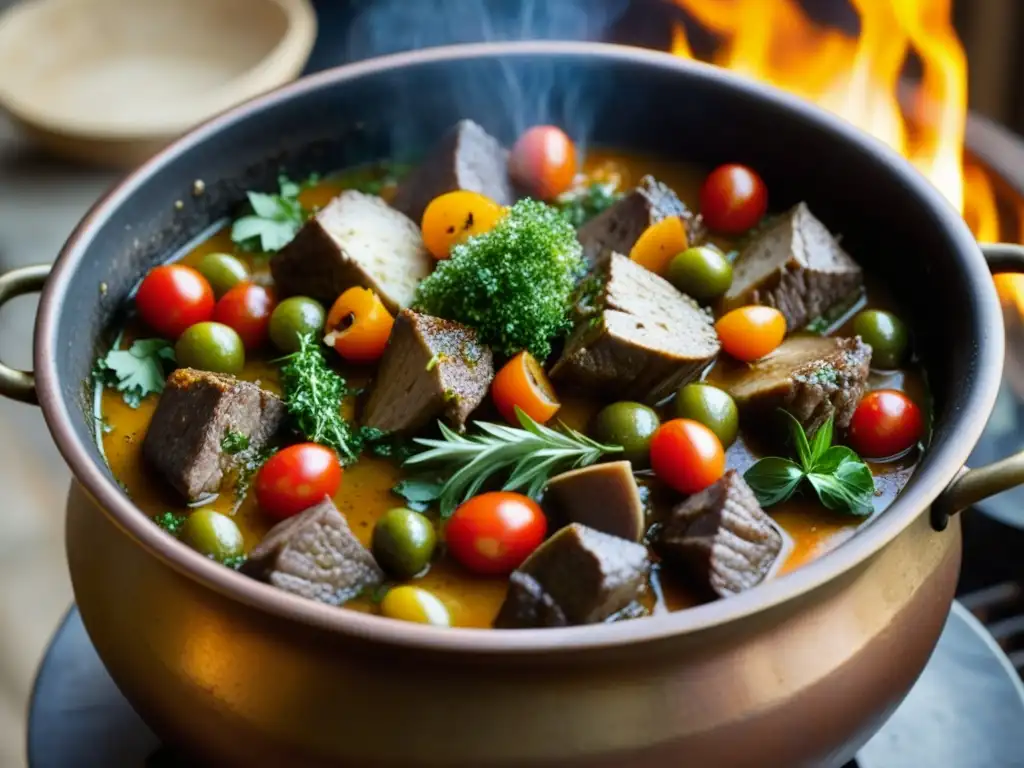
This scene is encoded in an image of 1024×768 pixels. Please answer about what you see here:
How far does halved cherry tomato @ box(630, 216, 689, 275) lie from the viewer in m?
2.33

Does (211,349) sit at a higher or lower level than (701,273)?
lower

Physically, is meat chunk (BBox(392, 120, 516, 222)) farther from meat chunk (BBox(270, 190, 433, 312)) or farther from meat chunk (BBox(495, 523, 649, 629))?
meat chunk (BBox(495, 523, 649, 629))

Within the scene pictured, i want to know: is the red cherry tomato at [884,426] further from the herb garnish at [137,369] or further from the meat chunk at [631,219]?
the herb garnish at [137,369]

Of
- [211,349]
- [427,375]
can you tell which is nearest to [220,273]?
[211,349]

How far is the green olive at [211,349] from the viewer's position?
2.19 metres

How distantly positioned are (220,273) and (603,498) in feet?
3.32

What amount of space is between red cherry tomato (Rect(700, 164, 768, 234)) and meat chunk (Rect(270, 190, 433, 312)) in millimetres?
628

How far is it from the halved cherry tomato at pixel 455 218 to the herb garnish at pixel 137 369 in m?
0.56

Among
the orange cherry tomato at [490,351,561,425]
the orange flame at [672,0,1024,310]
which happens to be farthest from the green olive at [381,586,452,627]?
the orange flame at [672,0,1024,310]

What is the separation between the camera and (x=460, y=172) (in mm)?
2426

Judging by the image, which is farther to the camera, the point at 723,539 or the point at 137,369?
the point at 137,369

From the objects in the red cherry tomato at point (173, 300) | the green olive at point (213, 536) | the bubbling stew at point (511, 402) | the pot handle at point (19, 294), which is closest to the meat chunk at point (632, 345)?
the bubbling stew at point (511, 402)

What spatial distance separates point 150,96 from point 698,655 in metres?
3.66

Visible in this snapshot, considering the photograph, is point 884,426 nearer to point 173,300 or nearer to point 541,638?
point 541,638
